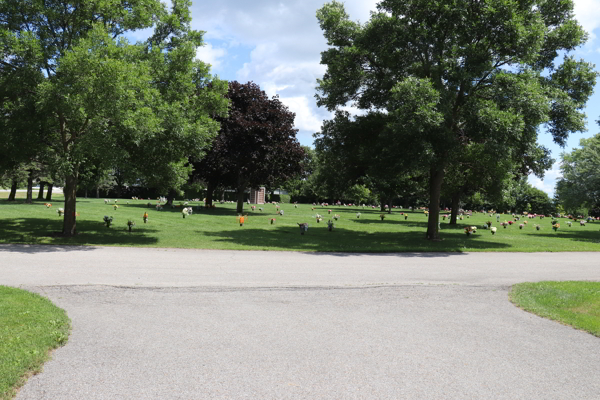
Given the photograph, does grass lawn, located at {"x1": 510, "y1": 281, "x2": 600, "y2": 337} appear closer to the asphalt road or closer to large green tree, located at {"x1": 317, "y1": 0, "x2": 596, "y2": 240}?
the asphalt road

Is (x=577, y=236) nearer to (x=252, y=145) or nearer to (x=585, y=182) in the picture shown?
(x=585, y=182)

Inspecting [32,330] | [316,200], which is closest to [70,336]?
[32,330]

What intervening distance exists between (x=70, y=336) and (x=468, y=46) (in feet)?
58.9

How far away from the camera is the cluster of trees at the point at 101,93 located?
13750 millimetres

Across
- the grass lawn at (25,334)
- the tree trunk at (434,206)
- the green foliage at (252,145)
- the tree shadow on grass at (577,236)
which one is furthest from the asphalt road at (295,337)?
the green foliage at (252,145)

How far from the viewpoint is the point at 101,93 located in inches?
535

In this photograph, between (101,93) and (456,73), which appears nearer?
(101,93)

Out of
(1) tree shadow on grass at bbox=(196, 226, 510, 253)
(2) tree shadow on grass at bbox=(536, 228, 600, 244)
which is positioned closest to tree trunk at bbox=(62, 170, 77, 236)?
(1) tree shadow on grass at bbox=(196, 226, 510, 253)

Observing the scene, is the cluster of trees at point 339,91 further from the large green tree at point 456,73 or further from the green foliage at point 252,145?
the green foliage at point 252,145

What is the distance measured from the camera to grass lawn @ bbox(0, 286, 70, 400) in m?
4.26

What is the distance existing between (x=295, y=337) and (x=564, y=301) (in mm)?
5801

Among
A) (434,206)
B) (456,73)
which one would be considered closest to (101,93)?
(456,73)

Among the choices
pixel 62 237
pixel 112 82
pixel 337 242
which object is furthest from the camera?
pixel 337 242

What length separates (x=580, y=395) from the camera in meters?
4.26
